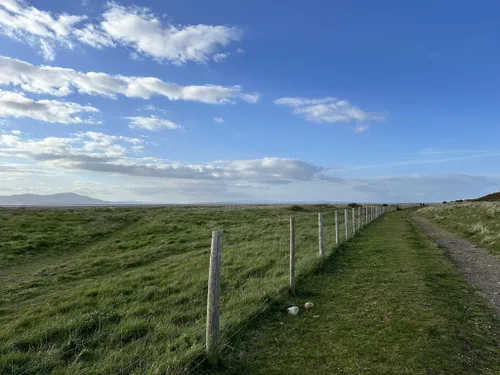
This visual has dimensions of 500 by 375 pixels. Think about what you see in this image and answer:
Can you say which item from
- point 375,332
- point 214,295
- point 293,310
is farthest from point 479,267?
point 214,295

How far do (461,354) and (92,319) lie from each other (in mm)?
6259

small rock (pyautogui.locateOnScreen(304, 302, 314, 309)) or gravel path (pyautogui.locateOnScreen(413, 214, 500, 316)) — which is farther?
gravel path (pyautogui.locateOnScreen(413, 214, 500, 316))

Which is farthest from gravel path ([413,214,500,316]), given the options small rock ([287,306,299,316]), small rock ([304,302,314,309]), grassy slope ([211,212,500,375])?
small rock ([287,306,299,316])

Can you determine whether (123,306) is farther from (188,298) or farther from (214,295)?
(214,295)

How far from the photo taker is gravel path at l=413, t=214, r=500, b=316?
9298 mm

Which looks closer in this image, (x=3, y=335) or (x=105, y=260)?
(x=3, y=335)

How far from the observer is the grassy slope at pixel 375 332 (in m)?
5.12

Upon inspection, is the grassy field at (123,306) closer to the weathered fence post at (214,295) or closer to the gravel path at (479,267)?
the weathered fence post at (214,295)

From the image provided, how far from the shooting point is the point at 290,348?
5.71m

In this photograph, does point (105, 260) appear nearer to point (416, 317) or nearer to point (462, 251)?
point (416, 317)

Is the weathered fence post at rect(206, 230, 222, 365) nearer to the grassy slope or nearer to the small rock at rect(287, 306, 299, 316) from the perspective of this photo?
the grassy slope

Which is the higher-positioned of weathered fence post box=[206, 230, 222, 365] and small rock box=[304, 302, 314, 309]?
weathered fence post box=[206, 230, 222, 365]

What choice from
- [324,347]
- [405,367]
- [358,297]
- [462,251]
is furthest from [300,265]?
[462,251]

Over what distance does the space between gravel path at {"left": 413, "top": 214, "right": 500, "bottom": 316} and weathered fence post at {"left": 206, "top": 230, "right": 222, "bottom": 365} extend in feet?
20.2
